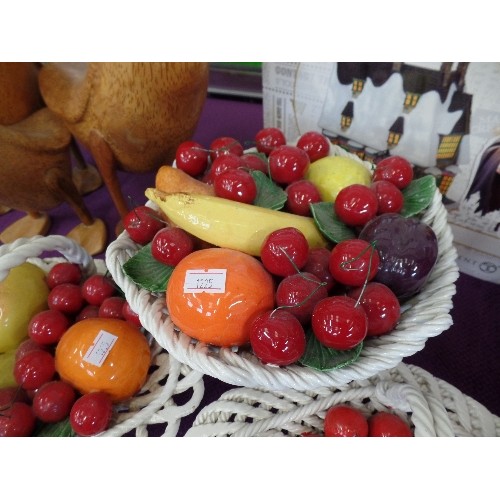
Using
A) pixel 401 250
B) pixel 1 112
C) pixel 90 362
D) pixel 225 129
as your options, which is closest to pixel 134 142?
pixel 1 112

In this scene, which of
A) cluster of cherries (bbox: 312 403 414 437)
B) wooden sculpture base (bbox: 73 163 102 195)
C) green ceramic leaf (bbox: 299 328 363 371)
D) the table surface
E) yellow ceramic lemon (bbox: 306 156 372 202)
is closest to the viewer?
green ceramic leaf (bbox: 299 328 363 371)

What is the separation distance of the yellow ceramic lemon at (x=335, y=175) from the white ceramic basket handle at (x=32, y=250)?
41 centimetres

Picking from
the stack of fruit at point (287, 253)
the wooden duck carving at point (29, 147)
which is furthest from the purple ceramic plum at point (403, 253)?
the wooden duck carving at point (29, 147)

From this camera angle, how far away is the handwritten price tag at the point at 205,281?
0.43 m

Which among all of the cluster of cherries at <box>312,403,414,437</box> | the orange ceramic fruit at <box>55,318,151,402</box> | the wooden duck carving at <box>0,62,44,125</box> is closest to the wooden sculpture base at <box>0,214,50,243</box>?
the wooden duck carving at <box>0,62,44,125</box>

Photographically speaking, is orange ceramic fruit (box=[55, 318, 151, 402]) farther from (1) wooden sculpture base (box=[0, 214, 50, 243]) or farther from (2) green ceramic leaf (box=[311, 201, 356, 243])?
(1) wooden sculpture base (box=[0, 214, 50, 243])

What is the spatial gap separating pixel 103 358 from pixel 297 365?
11.4 inches

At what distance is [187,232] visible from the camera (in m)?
0.54

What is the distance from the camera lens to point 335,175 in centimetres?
62

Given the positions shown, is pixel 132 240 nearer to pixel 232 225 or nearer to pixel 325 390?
pixel 232 225

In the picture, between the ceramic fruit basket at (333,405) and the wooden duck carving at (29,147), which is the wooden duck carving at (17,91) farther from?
the ceramic fruit basket at (333,405)

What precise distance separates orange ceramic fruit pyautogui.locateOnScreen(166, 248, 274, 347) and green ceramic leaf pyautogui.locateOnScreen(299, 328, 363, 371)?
0.22 feet

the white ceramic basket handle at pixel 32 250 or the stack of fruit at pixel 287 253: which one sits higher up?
the stack of fruit at pixel 287 253

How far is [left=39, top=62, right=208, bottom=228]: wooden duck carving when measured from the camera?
27.3 inches
